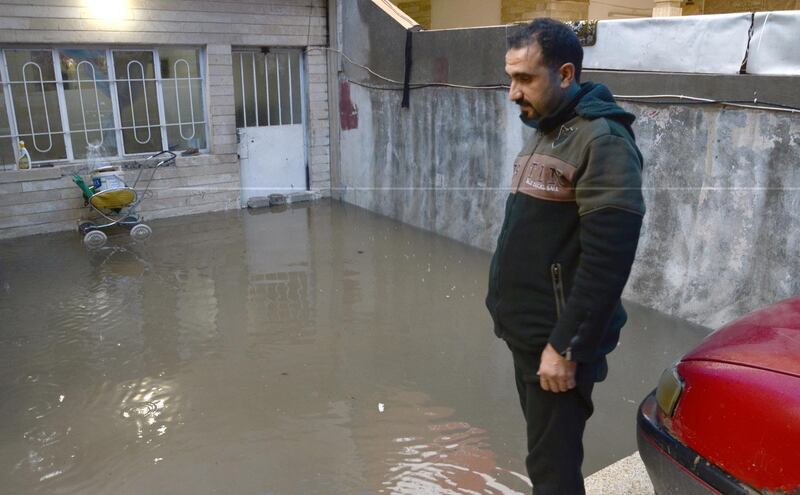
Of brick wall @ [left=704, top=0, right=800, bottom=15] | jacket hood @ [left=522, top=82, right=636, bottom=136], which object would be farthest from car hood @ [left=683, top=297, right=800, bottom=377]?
brick wall @ [left=704, top=0, right=800, bottom=15]

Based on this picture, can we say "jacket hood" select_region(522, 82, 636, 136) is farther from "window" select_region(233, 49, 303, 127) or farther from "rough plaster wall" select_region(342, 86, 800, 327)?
"window" select_region(233, 49, 303, 127)

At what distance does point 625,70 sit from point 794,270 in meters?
2.17

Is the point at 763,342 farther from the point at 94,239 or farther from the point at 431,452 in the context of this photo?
the point at 94,239

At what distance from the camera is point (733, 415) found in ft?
6.19

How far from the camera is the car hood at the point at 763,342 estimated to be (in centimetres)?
192

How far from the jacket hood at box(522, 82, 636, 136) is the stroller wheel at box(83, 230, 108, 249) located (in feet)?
22.5

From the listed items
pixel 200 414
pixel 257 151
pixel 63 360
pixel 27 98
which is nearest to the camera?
pixel 200 414

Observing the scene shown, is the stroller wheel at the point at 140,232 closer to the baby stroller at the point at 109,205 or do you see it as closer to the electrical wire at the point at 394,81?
the baby stroller at the point at 109,205

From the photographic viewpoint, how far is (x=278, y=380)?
14.5ft

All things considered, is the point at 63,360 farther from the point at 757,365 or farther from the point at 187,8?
the point at 187,8

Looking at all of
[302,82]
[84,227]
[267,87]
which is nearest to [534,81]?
[84,227]

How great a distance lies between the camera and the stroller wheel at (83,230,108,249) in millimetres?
7625

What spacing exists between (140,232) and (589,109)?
7108mm

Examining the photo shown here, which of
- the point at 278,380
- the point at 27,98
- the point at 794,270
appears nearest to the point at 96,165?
the point at 27,98
